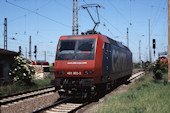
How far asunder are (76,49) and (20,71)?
8.77 m

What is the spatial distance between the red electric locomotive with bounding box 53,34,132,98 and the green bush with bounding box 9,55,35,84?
7727 mm

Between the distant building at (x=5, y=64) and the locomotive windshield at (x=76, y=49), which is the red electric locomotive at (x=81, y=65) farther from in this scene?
the distant building at (x=5, y=64)

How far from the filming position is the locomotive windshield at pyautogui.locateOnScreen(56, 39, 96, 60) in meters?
11.5

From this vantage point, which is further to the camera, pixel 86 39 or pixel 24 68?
pixel 24 68

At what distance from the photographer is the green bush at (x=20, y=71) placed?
18.7 meters

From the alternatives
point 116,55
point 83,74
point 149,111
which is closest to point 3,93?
point 83,74

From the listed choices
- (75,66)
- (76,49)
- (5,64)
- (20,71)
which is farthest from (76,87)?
(5,64)

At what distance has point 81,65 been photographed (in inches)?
445

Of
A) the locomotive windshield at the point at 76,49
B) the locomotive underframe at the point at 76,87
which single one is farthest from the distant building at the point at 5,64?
the locomotive underframe at the point at 76,87

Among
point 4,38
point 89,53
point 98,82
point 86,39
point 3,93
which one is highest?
point 4,38

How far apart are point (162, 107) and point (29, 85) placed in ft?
43.0

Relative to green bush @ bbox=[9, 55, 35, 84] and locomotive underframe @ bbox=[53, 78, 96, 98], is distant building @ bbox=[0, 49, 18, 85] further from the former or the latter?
locomotive underframe @ bbox=[53, 78, 96, 98]

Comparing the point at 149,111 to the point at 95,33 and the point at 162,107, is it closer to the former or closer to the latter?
the point at 162,107

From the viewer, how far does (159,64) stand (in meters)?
22.6
